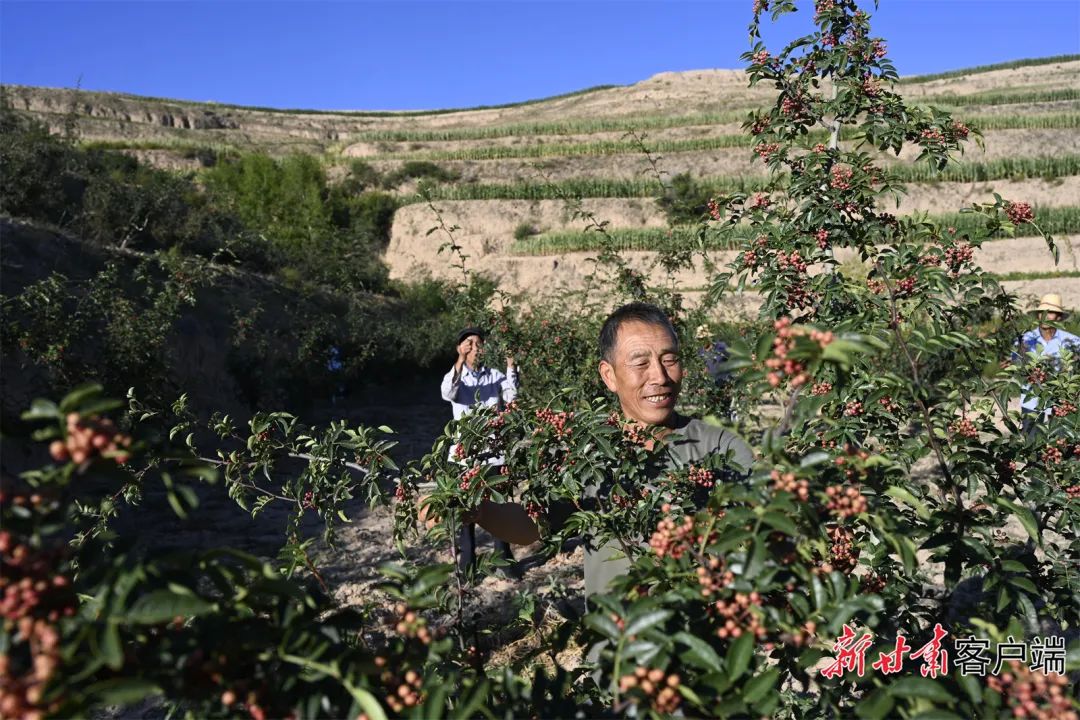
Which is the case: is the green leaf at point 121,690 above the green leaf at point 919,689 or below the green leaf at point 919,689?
above

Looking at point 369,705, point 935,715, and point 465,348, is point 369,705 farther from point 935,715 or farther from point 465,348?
point 465,348

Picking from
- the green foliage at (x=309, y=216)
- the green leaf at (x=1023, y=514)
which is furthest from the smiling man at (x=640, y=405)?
the green foliage at (x=309, y=216)

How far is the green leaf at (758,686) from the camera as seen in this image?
1021 mm

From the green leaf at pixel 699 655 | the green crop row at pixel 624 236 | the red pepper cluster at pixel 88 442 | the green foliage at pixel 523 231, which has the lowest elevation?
the green leaf at pixel 699 655

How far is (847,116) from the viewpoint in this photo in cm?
270

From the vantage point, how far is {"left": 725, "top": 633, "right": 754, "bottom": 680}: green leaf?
1.03 m

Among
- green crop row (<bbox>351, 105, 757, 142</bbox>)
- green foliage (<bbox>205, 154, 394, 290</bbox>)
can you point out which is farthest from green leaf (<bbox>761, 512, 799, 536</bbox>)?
green crop row (<bbox>351, 105, 757, 142</bbox>)

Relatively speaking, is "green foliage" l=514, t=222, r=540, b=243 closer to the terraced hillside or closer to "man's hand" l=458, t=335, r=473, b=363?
the terraced hillside

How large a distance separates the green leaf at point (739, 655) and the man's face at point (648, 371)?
1.07 meters

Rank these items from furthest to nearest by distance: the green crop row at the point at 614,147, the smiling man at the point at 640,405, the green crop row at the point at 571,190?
the green crop row at the point at 614,147
the green crop row at the point at 571,190
the smiling man at the point at 640,405

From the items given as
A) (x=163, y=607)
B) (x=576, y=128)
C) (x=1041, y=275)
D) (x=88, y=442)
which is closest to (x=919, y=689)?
(x=163, y=607)

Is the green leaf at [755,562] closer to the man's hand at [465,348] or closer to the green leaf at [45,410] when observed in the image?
the green leaf at [45,410]

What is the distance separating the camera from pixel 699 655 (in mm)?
1046

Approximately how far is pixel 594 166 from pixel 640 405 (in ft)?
82.2
